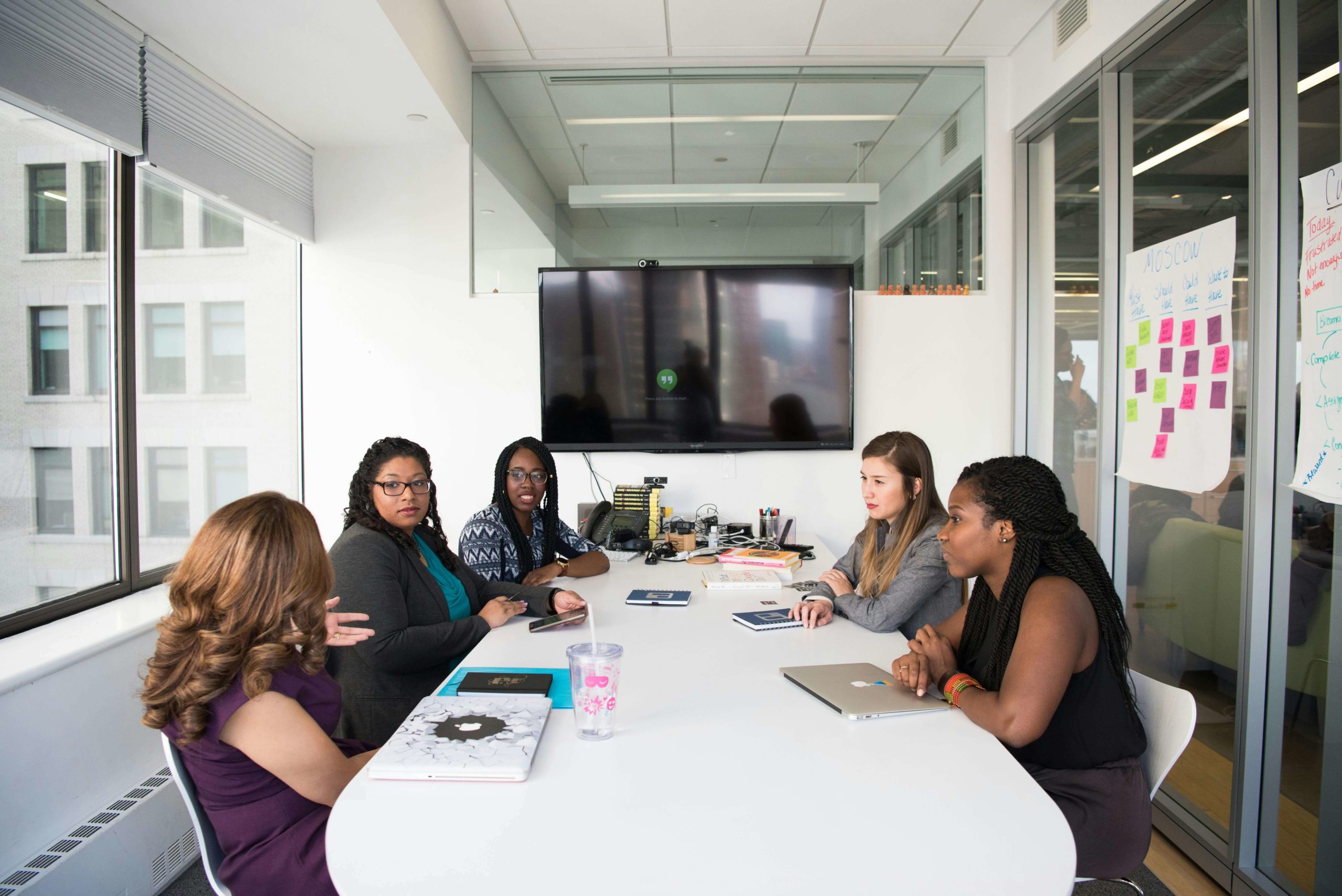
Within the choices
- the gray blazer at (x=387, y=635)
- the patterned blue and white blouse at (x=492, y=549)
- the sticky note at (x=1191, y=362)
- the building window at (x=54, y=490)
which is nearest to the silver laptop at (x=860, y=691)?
the gray blazer at (x=387, y=635)

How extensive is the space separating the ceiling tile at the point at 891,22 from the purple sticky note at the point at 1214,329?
5.94ft

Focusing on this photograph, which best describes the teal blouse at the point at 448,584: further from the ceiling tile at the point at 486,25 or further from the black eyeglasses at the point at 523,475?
the ceiling tile at the point at 486,25

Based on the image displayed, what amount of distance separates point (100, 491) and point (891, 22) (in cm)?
364

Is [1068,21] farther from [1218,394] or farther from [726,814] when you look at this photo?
[726,814]

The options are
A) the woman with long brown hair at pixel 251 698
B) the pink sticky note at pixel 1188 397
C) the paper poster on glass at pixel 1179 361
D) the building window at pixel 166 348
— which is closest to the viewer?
the woman with long brown hair at pixel 251 698

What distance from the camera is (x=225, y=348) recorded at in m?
3.18

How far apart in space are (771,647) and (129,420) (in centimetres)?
228

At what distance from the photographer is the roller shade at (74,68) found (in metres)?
2.03

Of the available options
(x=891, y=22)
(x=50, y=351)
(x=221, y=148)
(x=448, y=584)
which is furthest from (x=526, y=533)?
(x=891, y=22)

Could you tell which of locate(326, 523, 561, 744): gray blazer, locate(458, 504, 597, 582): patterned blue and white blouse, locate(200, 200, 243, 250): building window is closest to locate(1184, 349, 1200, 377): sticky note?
locate(326, 523, 561, 744): gray blazer

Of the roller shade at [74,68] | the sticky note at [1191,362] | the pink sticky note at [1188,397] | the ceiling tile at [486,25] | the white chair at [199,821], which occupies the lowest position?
the white chair at [199,821]

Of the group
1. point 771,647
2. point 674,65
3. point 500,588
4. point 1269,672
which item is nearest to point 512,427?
point 500,588

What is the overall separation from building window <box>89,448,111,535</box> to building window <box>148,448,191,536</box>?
20cm

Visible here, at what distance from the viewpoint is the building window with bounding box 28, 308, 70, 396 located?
2188 millimetres
